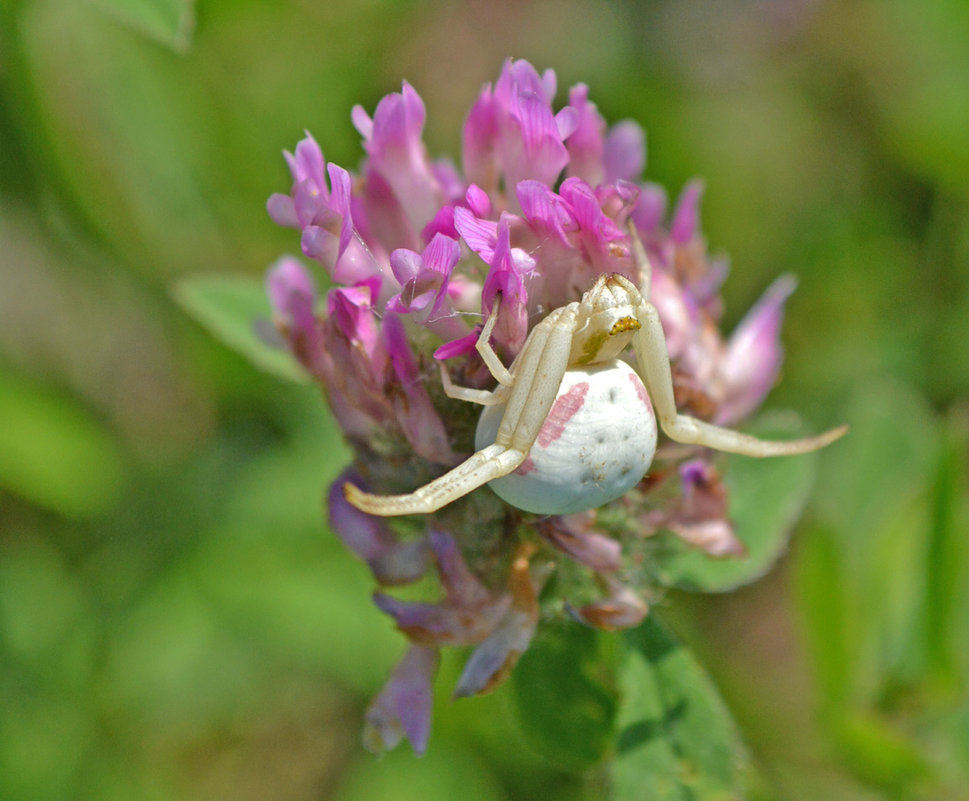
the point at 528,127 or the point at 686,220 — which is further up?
the point at 528,127

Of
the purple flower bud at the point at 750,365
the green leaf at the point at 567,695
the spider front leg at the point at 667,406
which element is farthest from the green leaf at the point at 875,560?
the spider front leg at the point at 667,406

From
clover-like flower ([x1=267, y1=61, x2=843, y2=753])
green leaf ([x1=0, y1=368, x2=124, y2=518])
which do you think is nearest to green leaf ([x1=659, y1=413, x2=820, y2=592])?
clover-like flower ([x1=267, y1=61, x2=843, y2=753])

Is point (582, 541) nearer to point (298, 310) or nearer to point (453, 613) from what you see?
point (453, 613)

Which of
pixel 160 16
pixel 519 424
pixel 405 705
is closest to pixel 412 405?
pixel 519 424

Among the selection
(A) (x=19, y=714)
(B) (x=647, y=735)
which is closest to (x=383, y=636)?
(A) (x=19, y=714)

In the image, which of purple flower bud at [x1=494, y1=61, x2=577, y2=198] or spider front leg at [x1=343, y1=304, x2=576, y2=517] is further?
purple flower bud at [x1=494, y1=61, x2=577, y2=198]

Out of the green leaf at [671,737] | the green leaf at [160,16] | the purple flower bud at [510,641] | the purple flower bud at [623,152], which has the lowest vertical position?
the green leaf at [671,737]

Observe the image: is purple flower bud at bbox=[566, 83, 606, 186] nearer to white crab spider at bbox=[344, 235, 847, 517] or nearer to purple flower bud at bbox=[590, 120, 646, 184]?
purple flower bud at bbox=[590, 120, 646, 184]

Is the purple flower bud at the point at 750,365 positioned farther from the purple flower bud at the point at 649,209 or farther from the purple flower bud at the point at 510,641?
the purple flower bud at the point at 510,641
